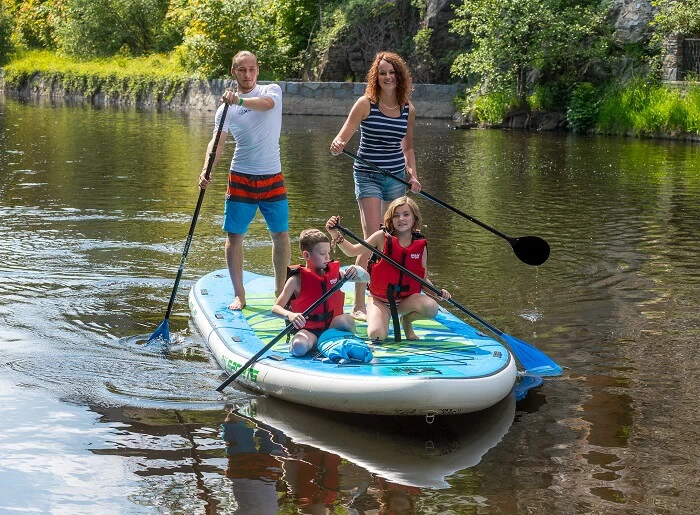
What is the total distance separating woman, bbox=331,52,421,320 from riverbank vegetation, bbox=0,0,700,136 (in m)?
15.5

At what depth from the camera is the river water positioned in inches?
183

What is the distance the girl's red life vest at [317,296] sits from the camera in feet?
19.6

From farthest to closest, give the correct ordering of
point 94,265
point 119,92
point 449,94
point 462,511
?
point 119,92 < point 449,94 < point 94,265 < point 462,511

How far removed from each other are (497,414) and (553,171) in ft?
36.9

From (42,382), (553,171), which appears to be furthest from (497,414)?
(553,171)

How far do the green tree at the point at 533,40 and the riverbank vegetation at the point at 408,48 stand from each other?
0.03 metres

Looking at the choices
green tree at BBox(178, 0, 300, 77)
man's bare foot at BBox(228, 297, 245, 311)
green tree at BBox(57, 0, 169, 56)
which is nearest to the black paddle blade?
man's bare foot at BBox(228, 297, 245, 311)

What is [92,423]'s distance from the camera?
214 inches

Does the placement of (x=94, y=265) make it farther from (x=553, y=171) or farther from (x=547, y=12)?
(x=547, y=12)

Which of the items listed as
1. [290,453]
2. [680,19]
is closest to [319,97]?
[680,19]

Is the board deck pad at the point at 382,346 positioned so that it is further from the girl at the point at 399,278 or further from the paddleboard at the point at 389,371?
the girl at the point at 399,278

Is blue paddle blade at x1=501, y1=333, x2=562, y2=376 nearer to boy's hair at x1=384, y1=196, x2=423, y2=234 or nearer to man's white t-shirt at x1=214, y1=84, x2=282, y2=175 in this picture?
boy's hair at x1=384, y1=196, x2=423, y2=234

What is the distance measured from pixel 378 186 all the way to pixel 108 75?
104 ft

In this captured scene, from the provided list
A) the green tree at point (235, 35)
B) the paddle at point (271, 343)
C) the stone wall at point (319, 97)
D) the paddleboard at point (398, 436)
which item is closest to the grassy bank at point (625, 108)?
the stone wall at point (319, 97)
